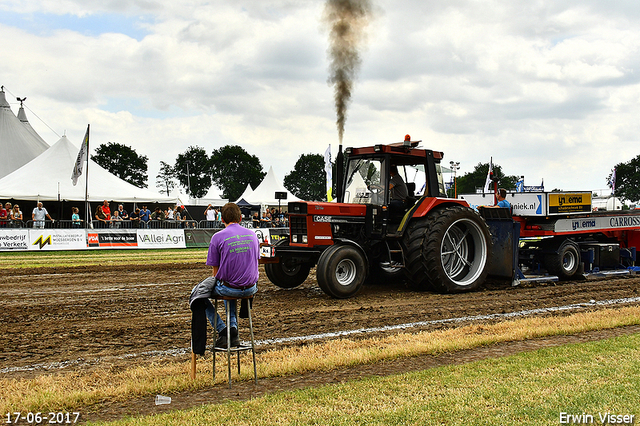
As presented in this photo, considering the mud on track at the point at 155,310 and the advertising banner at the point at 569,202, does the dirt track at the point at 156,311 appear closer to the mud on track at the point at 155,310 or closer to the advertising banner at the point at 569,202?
the mud on track at the point at 155,310

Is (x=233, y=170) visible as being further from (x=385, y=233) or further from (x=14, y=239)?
(x=385, y=233)

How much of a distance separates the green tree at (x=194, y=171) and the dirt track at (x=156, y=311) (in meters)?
98.9

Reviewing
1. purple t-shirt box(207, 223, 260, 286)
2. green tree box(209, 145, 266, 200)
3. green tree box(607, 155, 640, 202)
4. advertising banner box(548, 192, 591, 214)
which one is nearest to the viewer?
purple t-shirt box(207, 223, 260, 286)

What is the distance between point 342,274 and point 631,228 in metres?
7.35

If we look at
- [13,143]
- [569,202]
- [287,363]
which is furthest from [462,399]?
[13,143]

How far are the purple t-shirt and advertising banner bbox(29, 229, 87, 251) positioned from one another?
18.3 m

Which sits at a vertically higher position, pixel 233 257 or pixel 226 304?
pixel 233 257

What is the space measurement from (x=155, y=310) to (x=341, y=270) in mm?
2946

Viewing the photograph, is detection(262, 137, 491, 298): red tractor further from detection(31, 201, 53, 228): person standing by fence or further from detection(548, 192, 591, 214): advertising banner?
detection(31, 201, 53, 228): person standing by fence

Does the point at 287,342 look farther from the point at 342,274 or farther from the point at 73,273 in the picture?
the point at 73,273

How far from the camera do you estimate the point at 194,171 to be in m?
114

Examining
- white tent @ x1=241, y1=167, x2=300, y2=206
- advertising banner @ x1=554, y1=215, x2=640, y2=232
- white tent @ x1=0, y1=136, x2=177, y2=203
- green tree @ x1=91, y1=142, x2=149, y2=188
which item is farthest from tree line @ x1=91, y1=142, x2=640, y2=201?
advertising banner @ x1=554, y1=215, x2=640, y2=232

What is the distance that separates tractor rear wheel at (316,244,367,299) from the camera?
8.95 meters

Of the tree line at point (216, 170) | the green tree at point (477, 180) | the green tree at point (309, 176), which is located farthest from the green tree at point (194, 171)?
the green tree at point (477, 180)
